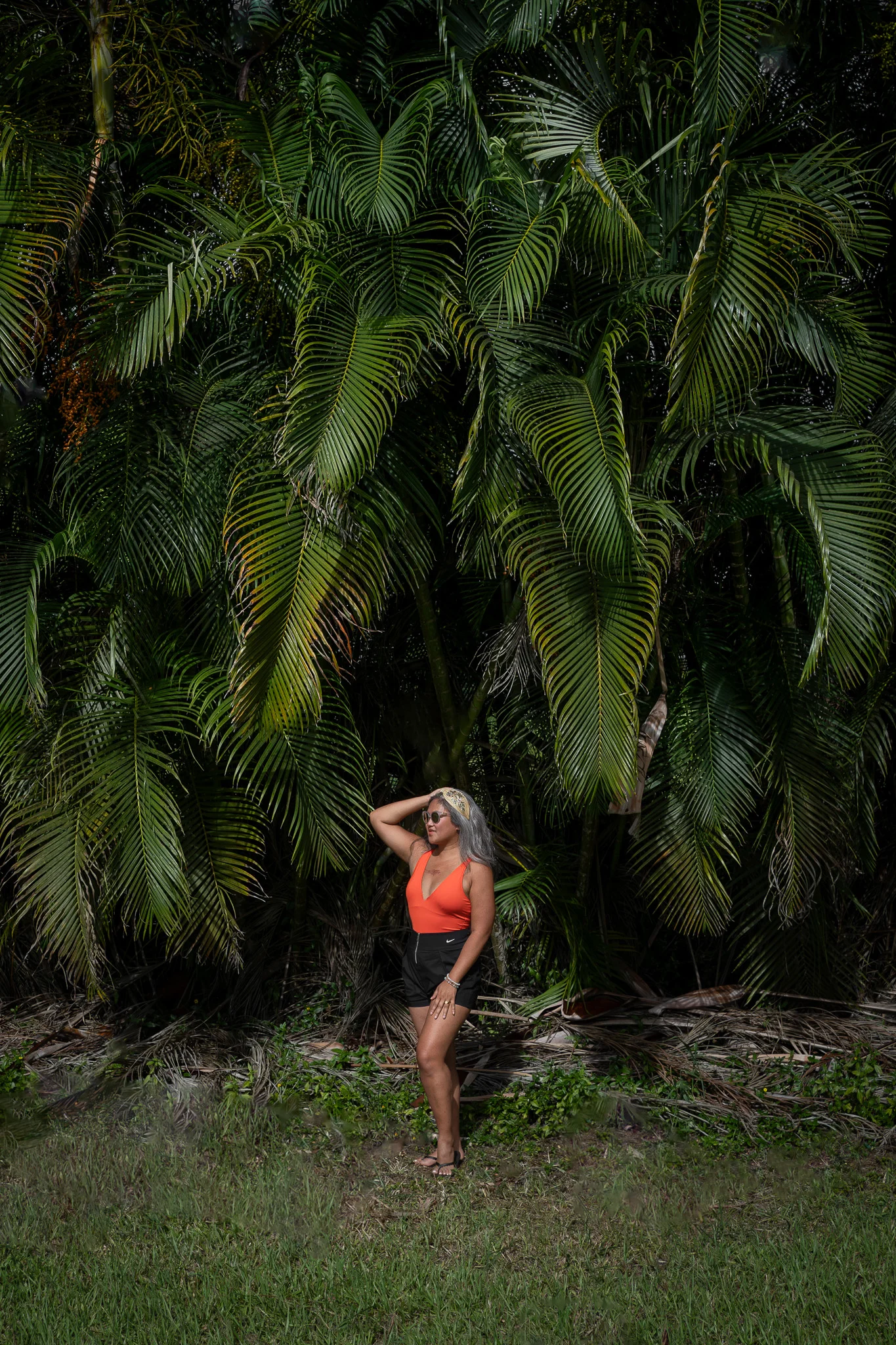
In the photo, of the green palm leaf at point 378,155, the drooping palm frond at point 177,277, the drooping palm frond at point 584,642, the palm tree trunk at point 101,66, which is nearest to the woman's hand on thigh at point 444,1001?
the drooping palm frond at point 584,642

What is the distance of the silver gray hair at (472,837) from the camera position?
4934 millimetres

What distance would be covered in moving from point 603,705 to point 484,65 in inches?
131

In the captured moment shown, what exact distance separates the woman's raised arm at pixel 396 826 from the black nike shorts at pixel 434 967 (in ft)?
1.24

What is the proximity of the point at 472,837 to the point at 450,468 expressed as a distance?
1.91m

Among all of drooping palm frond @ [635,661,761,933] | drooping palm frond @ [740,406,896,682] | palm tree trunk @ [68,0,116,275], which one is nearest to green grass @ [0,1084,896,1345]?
drooping palm frond @ [635,661,761,933]

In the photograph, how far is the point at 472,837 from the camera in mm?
4953

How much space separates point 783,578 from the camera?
19.7 feet

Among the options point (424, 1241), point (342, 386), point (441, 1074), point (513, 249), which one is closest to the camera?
point (424, 1241)

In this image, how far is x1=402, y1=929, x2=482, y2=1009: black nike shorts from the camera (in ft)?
16.3

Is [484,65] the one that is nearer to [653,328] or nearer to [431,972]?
[653,328]

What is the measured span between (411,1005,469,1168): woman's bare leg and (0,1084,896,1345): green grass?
6.6 inches

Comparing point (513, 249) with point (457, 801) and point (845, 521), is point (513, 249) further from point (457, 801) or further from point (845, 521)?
point (457, 801)

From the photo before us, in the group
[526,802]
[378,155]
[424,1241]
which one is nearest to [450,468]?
[378,155]

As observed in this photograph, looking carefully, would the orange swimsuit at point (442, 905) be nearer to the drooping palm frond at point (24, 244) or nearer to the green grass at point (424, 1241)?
the green grass at point (424, 1241)
